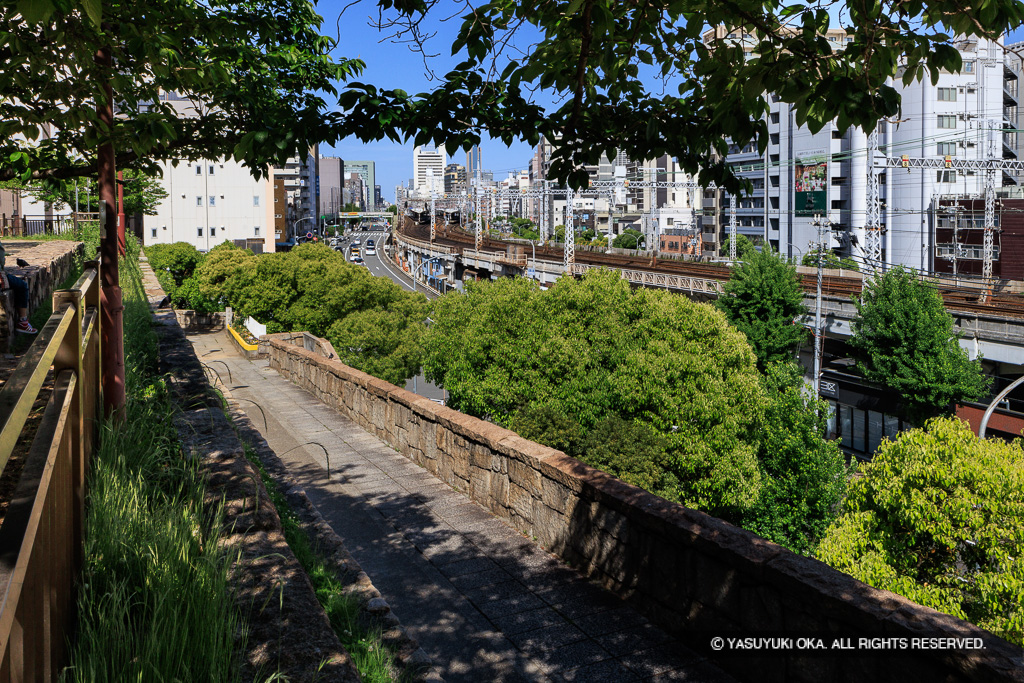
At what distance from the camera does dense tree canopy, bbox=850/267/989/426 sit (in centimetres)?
2972

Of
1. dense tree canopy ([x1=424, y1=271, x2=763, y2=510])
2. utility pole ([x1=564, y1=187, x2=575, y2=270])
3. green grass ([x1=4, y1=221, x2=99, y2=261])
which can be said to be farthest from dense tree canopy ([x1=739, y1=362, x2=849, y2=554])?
utility pole ([x1=564, y1=187, x2=575, y2=270])

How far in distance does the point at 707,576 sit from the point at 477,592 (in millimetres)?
1718

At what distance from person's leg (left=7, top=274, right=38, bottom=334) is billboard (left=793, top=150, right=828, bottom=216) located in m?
53.8

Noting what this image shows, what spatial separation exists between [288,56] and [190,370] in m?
5.02

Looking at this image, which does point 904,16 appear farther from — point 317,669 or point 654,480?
point 654,480

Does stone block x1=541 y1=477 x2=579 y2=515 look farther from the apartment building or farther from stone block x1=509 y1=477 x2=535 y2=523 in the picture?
the apartment building

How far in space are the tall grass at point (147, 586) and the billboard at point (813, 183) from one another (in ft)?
187

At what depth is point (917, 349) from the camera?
99.2ft

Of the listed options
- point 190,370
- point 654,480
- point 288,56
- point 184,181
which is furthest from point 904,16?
point 184,181

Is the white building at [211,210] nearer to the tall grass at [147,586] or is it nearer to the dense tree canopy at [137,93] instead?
the dense tree canopy at [137,93]

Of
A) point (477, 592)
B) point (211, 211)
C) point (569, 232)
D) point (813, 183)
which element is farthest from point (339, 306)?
point (211, 211)

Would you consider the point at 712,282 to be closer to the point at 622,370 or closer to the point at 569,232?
the point at 569,232

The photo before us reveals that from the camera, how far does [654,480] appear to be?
1525 centimetres

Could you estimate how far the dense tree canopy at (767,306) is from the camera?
36.9m
